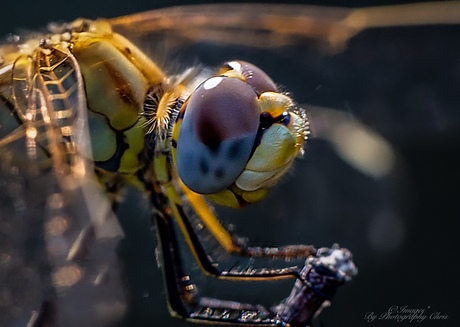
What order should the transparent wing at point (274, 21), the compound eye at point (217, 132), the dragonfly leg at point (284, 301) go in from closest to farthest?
the compound eye at point (217, 132) → the dragonfly leg at point (284, 301) → the transparent wing at point (274, 21)

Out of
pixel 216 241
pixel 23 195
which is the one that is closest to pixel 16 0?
pixel 23 195

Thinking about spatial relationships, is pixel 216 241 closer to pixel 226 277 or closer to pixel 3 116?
pixel 226 277

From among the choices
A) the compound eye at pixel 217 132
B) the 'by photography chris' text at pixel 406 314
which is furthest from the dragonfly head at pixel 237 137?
the 'by photography chris' text at pixel 406 314

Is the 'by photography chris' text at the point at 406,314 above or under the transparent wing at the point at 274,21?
under

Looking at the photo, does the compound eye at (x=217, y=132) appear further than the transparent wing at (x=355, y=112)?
No

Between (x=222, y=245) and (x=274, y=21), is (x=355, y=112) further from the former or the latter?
(x=222, y=245)

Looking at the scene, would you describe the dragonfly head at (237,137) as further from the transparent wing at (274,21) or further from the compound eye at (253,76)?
the transparent wing at (274,21)

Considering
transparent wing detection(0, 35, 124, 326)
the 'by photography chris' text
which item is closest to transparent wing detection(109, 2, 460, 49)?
transparent wing detection(0, 35, 124, 326)
